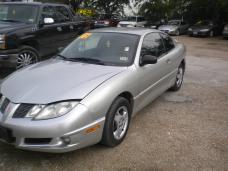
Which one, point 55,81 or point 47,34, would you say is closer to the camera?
point 55,81

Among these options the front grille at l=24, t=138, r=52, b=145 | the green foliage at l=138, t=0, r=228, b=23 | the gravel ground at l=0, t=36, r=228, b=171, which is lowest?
the gravel ground at l=0, t=36, r=228, b=171

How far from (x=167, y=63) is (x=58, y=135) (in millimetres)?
2817

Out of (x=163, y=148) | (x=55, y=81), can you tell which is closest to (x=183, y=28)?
(x=163, y=148)

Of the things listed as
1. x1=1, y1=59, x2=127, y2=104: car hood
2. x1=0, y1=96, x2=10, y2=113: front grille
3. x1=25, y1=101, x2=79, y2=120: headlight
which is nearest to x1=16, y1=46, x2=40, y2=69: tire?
x1=1, y1=59, x2=127, y2=104: car hood

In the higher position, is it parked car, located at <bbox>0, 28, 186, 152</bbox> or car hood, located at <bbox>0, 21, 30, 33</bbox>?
car hood, located at <bbox>0, 21, 30, 33</bbox>

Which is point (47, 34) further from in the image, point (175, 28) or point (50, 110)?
point (175, 28)

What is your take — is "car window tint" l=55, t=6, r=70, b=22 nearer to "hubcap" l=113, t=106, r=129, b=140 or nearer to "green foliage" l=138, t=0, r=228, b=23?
"hubcap" l=113, t=106, r=129, b=140

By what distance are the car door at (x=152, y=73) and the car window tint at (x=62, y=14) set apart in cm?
377

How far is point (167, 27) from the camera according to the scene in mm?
22094

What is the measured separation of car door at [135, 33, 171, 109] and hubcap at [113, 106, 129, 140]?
0.37 m

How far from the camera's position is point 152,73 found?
4.46m

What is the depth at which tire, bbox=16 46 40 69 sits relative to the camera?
6585 mm

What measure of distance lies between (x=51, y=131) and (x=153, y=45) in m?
2.60

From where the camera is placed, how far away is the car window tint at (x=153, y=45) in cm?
447
